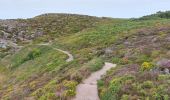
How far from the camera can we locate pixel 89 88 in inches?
1319

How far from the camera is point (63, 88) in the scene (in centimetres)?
3344

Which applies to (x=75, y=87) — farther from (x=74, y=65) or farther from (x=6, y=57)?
(x=6, y=57)

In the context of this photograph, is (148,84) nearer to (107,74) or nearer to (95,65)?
(107,74)

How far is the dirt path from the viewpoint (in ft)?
101

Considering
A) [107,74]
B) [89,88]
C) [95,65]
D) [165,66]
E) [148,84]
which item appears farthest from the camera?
[95,65]

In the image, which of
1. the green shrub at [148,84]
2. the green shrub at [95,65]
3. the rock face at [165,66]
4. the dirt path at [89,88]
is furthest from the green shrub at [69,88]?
the rock face at [165,66]

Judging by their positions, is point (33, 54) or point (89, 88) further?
point (33, 54)

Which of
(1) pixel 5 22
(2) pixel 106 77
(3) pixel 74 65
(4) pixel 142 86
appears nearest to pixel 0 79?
(3) pixel 74 65

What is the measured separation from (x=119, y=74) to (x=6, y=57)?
63261 mm

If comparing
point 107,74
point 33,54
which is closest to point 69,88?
point 107,74

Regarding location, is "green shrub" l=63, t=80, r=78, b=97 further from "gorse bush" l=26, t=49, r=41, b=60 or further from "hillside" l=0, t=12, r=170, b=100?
"gorse bush" l=26, t=49, r=41, b=60

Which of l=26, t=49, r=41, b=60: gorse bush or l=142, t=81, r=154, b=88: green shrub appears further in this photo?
l=26, t=49, r=41, b=60: gorse bush

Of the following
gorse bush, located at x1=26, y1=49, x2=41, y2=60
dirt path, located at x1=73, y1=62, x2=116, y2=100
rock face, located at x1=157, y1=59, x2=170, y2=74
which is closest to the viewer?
dirt path, located at x1=73, y1=62, x2=116, y2=100

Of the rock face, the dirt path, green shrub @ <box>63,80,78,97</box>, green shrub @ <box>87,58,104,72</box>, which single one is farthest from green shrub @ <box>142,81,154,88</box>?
green shrub @ <box>87,58,104,72</box>
